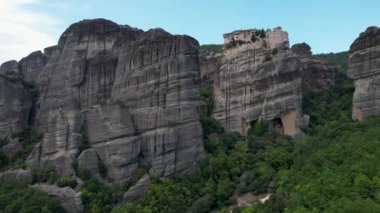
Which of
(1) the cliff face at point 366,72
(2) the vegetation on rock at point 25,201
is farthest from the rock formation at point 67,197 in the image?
(1) the cliff face at point 366,72

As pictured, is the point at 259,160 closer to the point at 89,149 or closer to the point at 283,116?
the point at 283,116

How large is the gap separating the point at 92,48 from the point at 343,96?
74.4 feet

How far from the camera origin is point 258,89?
189 ft

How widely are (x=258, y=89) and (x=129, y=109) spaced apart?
36.2 ft

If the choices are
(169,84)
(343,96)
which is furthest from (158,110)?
(343,96)

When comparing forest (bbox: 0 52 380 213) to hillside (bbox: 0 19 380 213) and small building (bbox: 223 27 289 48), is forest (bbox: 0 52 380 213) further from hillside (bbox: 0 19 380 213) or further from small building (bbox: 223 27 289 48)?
small building (bbox: 223 27 289 48)

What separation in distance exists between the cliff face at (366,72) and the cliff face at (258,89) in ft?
15.8

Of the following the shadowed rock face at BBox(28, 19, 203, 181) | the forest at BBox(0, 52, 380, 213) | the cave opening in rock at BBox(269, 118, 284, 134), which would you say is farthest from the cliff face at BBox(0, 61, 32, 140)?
the cave opening in rock at BBox(269, 118, 284, 134)

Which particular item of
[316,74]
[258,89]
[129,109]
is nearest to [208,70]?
[316,74]

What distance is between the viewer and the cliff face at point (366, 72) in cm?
5266

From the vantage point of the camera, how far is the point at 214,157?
53.6 meters

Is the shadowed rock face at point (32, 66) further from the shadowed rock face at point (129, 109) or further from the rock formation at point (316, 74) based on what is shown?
the rock formation at point (316, 74)

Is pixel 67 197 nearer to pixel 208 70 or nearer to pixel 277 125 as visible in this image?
pixel 277 125

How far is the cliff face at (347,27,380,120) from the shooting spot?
173 ft
